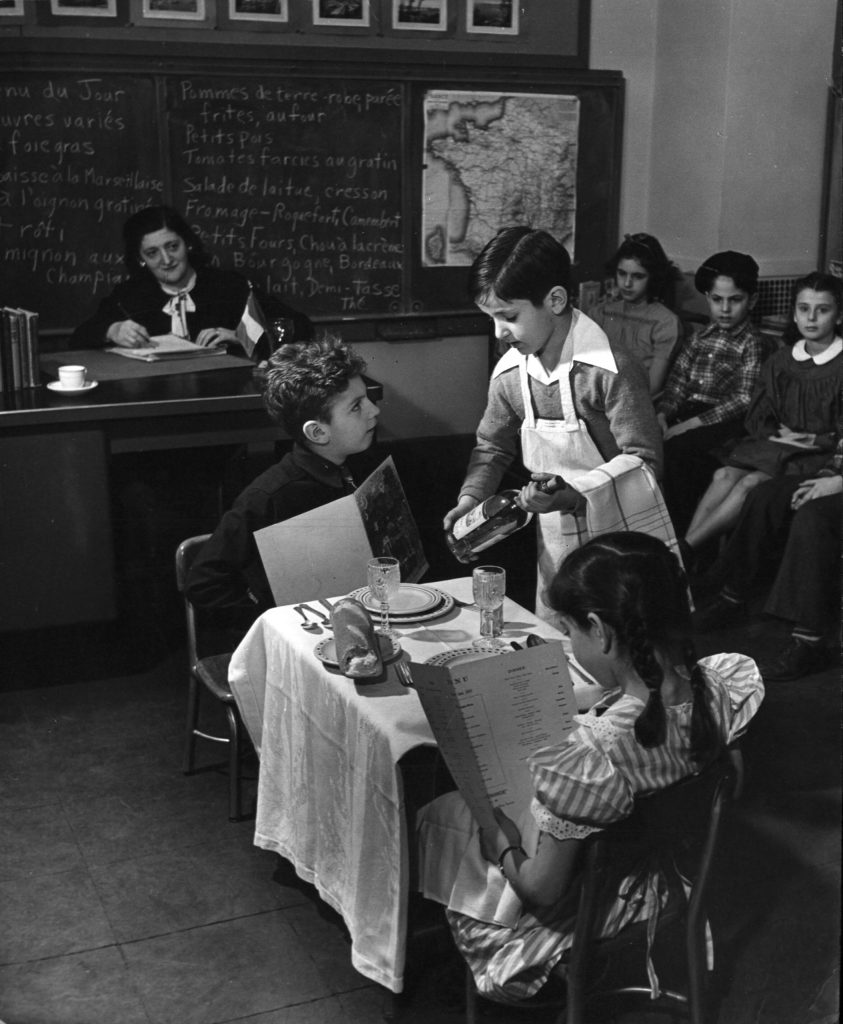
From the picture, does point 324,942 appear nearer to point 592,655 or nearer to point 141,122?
point 592,655

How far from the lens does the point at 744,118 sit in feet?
8.24

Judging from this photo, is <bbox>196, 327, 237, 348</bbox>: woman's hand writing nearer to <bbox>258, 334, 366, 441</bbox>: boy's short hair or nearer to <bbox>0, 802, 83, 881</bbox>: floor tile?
<bbox>258, 334, 366, 441</bbox>: boy's short hair

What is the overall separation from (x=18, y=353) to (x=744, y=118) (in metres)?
2.26

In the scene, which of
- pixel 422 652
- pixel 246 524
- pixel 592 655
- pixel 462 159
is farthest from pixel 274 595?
pixel 462 159

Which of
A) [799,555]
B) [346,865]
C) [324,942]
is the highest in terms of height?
[799,555]

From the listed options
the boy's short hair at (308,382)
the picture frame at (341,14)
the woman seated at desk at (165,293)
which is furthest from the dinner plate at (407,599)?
the picture frame at (341,14)

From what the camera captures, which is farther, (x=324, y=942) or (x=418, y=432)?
(x=418, y=432)

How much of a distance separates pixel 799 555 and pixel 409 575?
1344 millimetres

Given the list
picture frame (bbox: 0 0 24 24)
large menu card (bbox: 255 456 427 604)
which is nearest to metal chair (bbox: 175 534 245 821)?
large menu card (bbox: 255 456 427 604)

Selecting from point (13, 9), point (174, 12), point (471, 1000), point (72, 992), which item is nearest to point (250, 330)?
point (174, 12)

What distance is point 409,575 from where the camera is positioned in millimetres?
2725

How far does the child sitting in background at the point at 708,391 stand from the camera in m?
4.22

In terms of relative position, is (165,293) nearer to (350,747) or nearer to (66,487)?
(66,487)

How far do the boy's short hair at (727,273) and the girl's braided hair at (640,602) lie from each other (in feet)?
6.35
